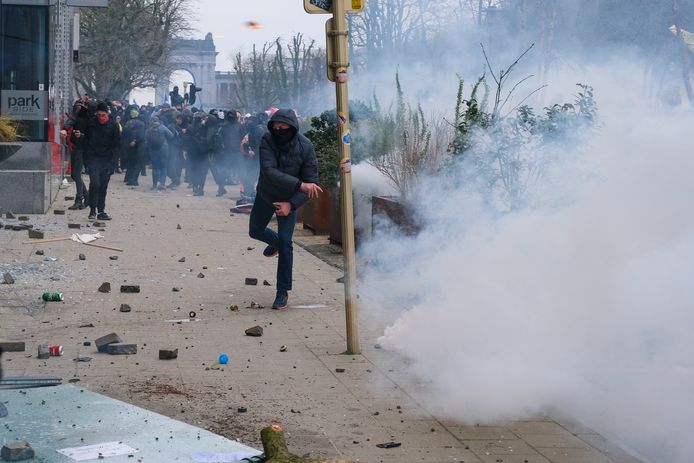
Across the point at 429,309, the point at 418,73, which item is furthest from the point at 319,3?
the point at 418,73

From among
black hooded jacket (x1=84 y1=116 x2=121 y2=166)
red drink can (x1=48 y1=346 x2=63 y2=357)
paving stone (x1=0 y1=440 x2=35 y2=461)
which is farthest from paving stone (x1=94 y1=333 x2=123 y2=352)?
black hooded jacket (x1=84 y1=116 x2=121 y2=166)

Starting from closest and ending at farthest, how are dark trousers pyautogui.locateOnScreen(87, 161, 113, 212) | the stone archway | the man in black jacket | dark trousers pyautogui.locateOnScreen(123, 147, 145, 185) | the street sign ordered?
the man in black jacket
dark trousers pyautogui.locateOnScreen(87, 161, 113, 212)
the street sign
dark trousers pyautogui.locateOnScreen(123, 147, 145, 185)
the stone archway

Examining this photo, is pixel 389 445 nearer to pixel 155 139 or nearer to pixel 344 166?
pixel 344 166

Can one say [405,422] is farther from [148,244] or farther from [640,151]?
[148,244]

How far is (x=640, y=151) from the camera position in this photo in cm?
644

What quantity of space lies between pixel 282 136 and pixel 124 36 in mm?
39397

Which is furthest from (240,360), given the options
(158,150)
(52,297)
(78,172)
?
(158,150)

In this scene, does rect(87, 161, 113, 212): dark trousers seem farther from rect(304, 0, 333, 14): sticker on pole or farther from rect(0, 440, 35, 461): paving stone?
rect(0, 440, 35, 461): paving stone

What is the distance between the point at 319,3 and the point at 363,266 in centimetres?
450

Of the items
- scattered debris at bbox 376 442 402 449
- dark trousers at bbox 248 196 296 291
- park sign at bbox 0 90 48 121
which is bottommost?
scattered debris at bbox 376 442 402 449

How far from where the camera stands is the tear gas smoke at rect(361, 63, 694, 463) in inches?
221

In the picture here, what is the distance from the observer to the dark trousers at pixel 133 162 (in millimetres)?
26578

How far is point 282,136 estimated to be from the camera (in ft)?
30.3

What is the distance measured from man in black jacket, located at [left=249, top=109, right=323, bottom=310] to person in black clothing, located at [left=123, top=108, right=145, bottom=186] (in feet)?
55.6
